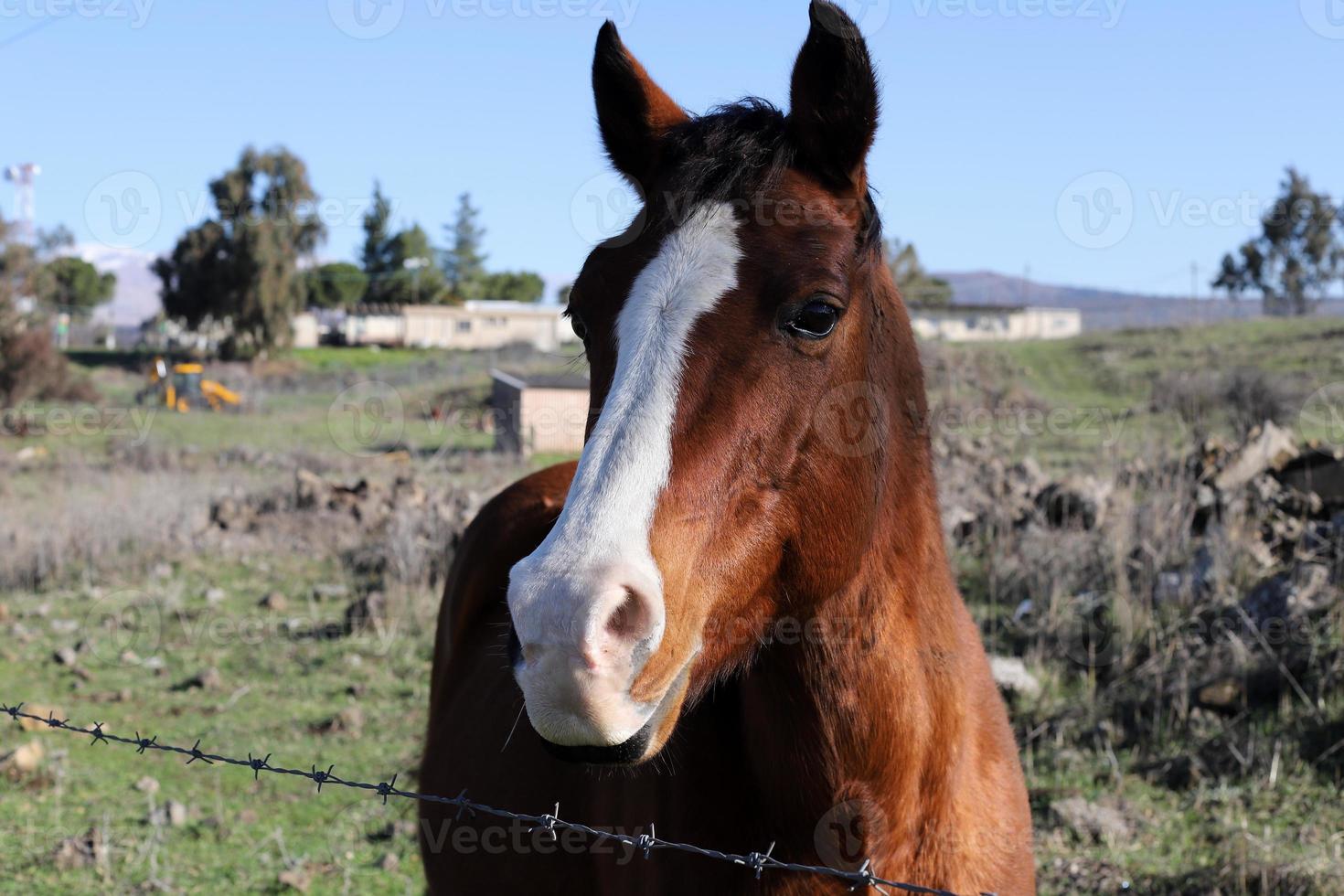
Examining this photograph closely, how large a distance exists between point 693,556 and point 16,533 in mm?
12954

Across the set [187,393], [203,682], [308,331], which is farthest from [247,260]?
[203,682]

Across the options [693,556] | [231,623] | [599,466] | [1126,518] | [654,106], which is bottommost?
[231,623]

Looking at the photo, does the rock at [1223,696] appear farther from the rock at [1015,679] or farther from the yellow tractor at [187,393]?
the yellow tractor at [187,393]

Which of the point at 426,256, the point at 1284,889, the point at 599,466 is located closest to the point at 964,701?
the point at 599,466

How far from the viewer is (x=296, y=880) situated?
5.32 metres

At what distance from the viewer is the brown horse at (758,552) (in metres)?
1.77

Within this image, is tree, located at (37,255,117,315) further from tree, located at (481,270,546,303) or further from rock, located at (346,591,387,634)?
rock, located at (346,591,387,634)

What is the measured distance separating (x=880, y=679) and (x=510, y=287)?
91638 mm

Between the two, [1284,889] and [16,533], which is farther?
[16,533]

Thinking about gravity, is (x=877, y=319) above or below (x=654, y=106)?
below

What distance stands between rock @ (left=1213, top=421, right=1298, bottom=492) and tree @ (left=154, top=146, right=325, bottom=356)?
49.8 metres

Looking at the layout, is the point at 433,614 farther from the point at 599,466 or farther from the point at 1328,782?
the point at 599,466

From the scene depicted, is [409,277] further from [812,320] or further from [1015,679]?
[812,320]

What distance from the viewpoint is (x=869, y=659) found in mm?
2293
